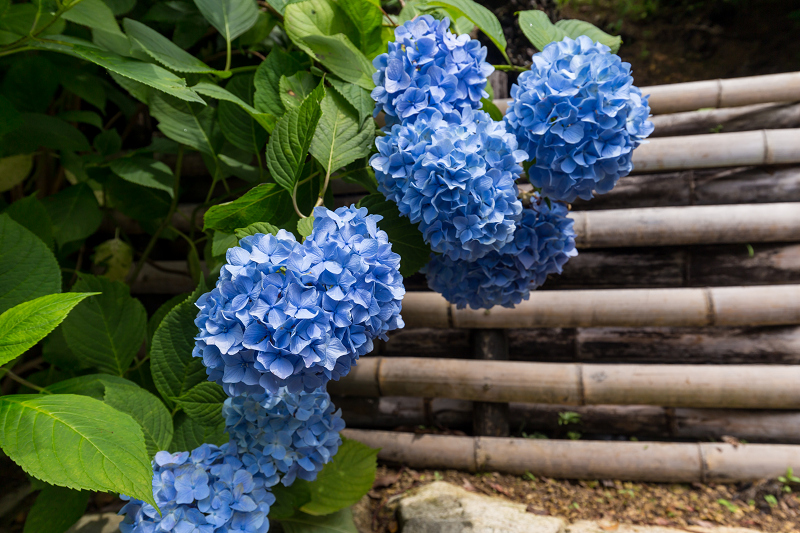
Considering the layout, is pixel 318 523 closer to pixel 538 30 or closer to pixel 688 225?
pixel 538 30

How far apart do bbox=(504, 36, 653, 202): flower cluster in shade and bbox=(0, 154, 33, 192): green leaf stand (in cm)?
101

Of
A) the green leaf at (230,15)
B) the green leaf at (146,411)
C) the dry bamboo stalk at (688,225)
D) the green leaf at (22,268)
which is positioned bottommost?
the green leaf at (146,411)

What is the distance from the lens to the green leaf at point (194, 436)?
0.73 m

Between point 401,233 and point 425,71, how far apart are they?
0.69ft

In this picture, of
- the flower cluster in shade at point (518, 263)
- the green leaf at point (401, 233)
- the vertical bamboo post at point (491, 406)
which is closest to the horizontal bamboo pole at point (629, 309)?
the vertical bamboo post at point (491, 406)

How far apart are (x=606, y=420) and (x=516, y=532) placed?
1.75 ft

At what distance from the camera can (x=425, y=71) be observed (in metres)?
0.62

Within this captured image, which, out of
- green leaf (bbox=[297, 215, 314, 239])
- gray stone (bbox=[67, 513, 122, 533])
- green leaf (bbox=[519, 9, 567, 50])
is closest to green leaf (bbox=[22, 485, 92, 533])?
gray stone (bbox=[67, 513, 122, 533])

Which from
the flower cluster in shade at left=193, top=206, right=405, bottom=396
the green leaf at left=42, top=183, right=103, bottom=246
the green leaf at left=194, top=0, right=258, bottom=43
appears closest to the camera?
the flower cluster in shade at left=193, top=206, right=405, bottom=396

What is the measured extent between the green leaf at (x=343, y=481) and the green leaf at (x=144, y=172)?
0.60 metres

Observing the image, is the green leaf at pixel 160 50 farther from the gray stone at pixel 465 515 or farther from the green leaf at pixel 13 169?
the gray stone at pixel 465 515

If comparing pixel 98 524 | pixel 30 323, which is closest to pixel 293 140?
pixel 30 323

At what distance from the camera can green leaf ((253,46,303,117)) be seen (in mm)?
717

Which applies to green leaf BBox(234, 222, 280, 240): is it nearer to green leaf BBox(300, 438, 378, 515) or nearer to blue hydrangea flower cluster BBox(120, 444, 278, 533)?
blue hydrangea flower cluster BBox(120, 444, 278, 533)
